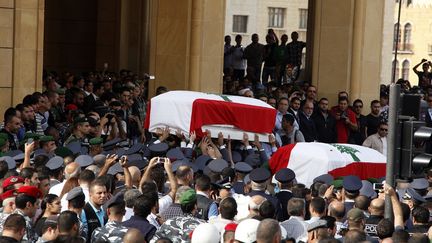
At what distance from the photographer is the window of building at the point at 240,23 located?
8388cm

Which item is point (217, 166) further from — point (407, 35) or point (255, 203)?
point (407, 35)

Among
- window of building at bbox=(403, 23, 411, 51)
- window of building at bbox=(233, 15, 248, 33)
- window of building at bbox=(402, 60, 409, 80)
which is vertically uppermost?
window of building at bbox=(233, 15, 248, 33)

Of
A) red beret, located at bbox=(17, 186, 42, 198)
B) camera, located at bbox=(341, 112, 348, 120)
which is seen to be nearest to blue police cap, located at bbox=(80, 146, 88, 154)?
red beret, located at bbox=(17, 186, 42, 198)

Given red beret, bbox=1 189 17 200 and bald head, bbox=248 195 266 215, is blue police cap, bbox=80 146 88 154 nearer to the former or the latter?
red beret, bbox=1 189 17 200

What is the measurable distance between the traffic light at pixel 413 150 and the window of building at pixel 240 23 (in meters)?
69.1

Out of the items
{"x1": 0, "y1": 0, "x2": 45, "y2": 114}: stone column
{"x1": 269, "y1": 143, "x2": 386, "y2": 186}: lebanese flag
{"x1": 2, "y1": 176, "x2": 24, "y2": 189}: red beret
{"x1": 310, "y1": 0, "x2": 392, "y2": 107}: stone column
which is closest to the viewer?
{"x1": 2, "y1": 176, "x2": 24, "y2": 189}: red beret

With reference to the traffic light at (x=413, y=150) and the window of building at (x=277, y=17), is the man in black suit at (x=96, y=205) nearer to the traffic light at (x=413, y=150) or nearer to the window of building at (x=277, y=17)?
the traffic light at (x=413, y=150)

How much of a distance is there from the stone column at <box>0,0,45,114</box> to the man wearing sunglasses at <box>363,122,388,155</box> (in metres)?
5.65

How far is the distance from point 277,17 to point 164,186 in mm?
71708

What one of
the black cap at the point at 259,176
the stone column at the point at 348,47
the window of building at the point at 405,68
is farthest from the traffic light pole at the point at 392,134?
the window of building at the point at 405,68

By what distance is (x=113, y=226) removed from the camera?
47.1 feet

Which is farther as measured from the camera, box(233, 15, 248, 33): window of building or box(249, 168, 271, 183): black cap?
box(233, 15, 248, 33): window of building

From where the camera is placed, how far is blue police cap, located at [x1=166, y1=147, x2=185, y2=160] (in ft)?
67.2

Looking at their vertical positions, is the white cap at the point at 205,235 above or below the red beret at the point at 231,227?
above
